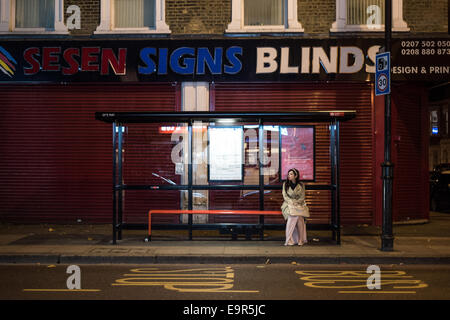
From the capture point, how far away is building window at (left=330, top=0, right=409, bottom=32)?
46.7 ft

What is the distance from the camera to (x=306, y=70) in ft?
46.2

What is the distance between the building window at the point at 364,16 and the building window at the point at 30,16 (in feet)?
25.6

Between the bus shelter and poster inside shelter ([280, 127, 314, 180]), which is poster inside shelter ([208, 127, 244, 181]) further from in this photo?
poster inside shelter ([280, 127, 314, 180])

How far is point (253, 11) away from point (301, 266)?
8.19 metres

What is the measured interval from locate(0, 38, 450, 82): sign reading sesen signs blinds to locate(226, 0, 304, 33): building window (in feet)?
1.44

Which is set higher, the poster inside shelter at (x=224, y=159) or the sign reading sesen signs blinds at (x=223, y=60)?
the sign reading sesen signs blinds at (x=223, y=60)

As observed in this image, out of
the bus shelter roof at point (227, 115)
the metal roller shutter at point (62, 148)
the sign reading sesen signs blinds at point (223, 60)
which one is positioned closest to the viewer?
the bus shelter roof at point (227, 115)

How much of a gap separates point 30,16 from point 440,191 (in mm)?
15239

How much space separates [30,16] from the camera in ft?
49.5

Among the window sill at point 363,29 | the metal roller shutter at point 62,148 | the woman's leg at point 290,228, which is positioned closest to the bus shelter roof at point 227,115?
the woman's leg at point 290,228

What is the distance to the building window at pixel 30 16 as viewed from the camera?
14.7 metres

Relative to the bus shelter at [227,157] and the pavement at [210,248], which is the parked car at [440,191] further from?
the bus shelter at [227,157]

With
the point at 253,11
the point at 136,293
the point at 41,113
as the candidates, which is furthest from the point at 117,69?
the point at 136,293

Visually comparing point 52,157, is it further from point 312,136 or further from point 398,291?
point 398,291
